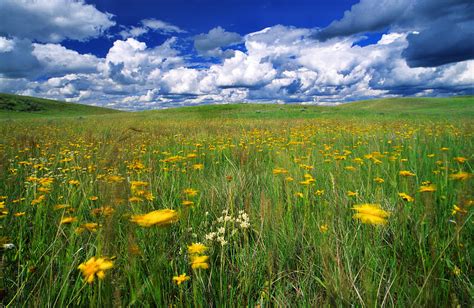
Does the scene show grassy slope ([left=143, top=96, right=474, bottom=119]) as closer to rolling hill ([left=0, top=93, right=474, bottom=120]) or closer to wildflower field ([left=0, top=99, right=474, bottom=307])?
rolling hill ([left=0, top=93, right=474, bottom=120])

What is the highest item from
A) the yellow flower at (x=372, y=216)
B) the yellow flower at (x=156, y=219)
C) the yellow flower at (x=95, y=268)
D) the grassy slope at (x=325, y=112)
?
the yellow flower at (x=156, y=219)

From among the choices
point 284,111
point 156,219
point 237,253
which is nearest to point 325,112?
point 284,111

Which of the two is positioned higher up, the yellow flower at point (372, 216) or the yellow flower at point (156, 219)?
the yellow flower at point (156, 219)

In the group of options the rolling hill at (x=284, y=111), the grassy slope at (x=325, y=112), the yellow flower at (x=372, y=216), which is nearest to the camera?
the yellow flower at (x=372, y=216)

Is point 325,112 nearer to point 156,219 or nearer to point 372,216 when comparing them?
point 372,216

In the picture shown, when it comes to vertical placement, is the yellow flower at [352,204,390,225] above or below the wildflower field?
above

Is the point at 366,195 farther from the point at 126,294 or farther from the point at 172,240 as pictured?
the point at 126,294

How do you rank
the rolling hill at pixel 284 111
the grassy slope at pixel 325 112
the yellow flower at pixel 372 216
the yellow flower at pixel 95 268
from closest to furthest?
the yellow flower at pixel 95 268
the yellow flower at pixel 372 216
the grassy slope at pixel 325 112
the rolling hill at pixel 284 111

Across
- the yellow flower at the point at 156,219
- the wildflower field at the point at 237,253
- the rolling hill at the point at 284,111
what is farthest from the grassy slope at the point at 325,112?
the yellow flower at the point at 156,219

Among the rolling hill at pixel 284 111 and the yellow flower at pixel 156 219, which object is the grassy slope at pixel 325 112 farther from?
the yellow flower at pixel 156 219

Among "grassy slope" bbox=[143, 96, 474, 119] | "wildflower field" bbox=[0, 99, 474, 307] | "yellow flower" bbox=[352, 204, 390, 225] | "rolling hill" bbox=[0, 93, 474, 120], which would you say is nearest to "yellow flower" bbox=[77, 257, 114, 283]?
"wildflower field" bbox=[0, 99, 474, 307]

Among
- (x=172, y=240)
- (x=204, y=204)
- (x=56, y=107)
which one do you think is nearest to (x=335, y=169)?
(x=204, y=204)

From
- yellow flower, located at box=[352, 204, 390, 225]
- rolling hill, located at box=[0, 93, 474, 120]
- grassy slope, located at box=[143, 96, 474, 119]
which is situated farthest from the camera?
rolling hill, located at box=[0, 93, 474, 120]

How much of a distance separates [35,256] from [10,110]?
7126 cm
